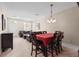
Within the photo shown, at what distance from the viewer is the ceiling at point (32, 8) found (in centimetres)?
184

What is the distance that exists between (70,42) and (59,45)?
8.3 inches

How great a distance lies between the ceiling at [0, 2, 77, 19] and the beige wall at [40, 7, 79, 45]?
0.36 ft

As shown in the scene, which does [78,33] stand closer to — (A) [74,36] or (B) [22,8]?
(A) [74,36]

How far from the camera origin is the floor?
1892 mm

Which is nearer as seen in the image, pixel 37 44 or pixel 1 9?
pixel 1 9

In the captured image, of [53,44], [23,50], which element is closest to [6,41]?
[23,50]

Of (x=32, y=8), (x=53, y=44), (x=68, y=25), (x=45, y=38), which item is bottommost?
(x=53, y=44)

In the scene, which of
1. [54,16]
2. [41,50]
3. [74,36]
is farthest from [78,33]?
[41,50]

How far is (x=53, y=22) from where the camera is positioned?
2070 millimetres

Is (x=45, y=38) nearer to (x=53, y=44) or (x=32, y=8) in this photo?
(x=53, y=44)

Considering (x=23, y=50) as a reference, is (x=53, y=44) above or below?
above

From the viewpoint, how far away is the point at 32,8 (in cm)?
196

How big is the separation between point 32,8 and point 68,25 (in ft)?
2.37

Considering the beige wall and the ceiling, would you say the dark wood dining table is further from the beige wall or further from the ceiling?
the ceiling
